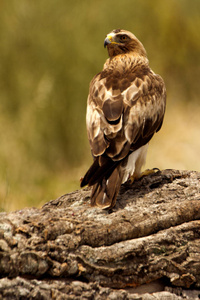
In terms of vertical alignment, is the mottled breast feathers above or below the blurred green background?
below

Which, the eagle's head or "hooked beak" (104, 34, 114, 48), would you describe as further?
the eagle's head

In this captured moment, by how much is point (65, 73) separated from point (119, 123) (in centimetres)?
427

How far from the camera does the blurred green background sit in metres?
8.45

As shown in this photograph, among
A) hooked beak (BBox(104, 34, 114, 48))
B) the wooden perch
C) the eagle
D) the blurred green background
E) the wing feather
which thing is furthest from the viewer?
the blurred green background

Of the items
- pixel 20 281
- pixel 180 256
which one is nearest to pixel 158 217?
pixel 180 256

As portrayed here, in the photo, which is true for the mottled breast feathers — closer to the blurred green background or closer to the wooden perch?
the wooden perch

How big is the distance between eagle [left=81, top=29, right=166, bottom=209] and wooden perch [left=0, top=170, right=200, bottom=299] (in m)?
0.36

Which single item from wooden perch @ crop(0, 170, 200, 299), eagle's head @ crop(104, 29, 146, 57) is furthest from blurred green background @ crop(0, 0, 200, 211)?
wooden perch @ crop(0, 170, 200, 299)

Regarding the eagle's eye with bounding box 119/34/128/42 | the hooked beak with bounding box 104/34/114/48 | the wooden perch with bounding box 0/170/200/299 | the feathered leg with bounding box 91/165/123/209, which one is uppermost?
the eagle's eye with bounding box 119/34/128/42

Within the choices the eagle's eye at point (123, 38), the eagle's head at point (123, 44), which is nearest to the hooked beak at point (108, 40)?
the eagle's head at point (123, 44)

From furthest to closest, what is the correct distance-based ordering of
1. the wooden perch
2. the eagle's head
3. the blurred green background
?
the blurred green background, the eagle's head, the wooden perch

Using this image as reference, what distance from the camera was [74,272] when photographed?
3.74 m

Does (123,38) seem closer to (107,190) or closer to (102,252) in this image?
(107,190)

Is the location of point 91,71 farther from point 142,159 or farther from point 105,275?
point 105,275
